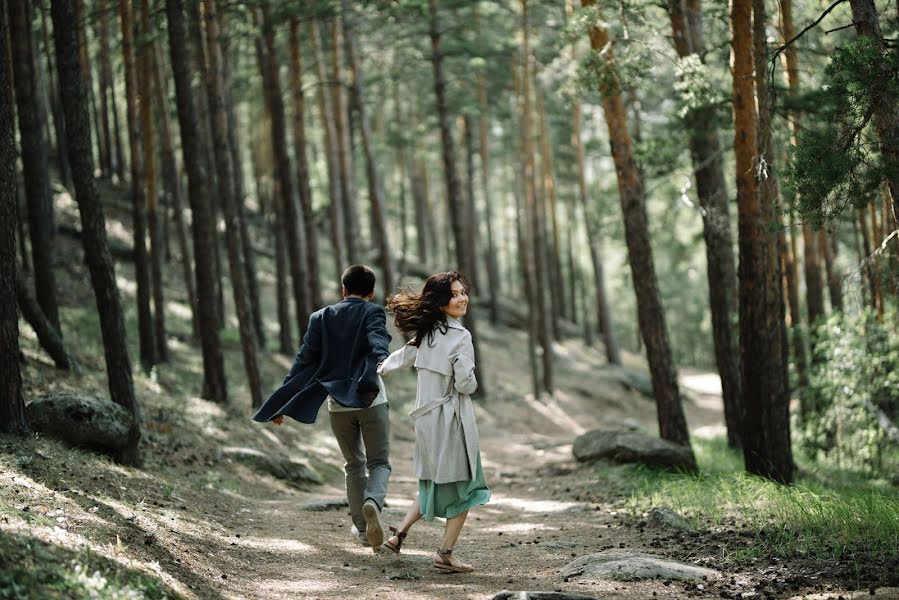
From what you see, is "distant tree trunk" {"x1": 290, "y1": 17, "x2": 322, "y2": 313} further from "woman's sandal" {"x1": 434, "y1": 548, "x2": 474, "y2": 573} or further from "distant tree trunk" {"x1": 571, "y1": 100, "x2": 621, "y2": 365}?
"woman's sandal" {"x1": 434, "y1": 548, "x2": 474, "y2": 573}

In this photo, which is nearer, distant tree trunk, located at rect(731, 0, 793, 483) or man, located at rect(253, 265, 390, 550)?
man, located at rect(253, 265, 390, 550)

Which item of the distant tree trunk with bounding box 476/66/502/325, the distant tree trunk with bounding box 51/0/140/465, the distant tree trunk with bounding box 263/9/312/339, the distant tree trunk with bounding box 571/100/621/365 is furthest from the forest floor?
the distant tree trunk with bounding box 476/66/502/325

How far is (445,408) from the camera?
628 centimetres

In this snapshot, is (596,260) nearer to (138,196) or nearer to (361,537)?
(138,196)

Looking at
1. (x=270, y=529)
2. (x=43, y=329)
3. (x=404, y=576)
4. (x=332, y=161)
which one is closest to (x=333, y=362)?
(x=404, y=576)

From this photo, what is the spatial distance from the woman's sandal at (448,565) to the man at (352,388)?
2.14ft

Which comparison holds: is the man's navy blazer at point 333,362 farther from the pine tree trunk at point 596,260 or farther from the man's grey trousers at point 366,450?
the pine tree trunk at point 596,260

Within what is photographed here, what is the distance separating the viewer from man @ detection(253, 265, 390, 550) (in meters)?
6.70

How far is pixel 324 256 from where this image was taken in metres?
35.8

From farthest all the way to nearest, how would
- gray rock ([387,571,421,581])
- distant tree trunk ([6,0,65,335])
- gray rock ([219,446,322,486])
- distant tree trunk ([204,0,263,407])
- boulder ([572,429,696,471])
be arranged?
1. distant tree trunk ([204,0,263,407])
2. distant tree trunk ([6,0,65,335])
3. gray rock ([219,446,322,486])
4. boulder ([572,429,696,471])
5. gray rock ([387,571,421,581])

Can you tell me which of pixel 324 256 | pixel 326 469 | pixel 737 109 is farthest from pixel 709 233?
pixel 324 256

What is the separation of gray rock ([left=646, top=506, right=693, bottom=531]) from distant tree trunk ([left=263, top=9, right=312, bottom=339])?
10.3 metres

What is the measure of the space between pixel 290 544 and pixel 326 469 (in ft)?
19.1

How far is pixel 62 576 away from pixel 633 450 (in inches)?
332
